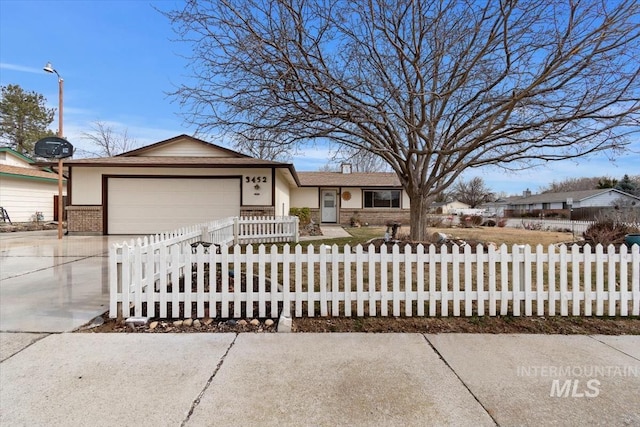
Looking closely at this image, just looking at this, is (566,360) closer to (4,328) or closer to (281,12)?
(4,328)

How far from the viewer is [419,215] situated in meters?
8.32

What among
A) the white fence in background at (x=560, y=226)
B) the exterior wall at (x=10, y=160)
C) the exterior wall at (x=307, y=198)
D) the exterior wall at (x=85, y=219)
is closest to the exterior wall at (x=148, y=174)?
the exterior wall at (x=85, y=219)

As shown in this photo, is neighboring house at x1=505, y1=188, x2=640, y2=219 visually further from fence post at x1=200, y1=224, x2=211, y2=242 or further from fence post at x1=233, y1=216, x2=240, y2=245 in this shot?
Answer: fence post at x1=200, y1=224, x2=211, y2=242

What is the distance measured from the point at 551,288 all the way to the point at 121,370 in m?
4.69

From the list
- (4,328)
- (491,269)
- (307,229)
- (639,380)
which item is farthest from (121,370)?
(307,229)

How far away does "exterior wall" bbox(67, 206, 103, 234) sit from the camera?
43.5 feet

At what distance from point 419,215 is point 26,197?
72.7 ft

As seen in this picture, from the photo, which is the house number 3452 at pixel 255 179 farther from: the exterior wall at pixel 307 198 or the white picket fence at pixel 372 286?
the white picket fence at pixel 372 286

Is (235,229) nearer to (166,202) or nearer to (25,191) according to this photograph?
(166,202)

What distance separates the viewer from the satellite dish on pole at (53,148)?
1144cm

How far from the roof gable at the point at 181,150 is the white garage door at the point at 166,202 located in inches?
67.4

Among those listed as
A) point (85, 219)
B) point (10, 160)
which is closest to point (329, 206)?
point (85, 219)

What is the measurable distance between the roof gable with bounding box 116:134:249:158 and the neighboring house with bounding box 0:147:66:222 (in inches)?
295

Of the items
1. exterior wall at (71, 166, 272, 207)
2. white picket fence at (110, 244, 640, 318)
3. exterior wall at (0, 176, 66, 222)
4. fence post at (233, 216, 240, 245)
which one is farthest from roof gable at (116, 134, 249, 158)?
white picket fence at (110, 244, 640, 318)
